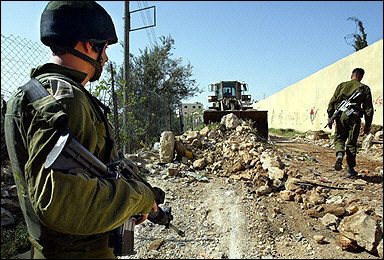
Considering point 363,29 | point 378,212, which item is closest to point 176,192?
point 378,212

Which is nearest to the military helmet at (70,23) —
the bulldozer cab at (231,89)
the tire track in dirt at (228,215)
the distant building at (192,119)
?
the tire track in dirt at (228,215)

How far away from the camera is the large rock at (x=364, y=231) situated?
2.25m

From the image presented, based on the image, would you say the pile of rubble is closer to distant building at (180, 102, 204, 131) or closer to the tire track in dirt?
the tire track in dirt

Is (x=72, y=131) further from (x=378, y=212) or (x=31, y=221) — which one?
(x=378, y=212)

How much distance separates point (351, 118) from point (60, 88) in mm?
4296

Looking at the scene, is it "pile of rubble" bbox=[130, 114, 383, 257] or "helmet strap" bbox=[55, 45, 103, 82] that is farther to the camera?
"pile of rubble" bbox=[130, 114, 383, 257]

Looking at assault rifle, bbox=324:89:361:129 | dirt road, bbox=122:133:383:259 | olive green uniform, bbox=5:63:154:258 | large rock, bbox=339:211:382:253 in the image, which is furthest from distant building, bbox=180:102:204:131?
olive green uniform, bbox=5:63:154:258

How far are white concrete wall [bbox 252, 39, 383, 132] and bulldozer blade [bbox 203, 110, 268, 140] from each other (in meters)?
3.19

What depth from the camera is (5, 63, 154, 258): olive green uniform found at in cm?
80

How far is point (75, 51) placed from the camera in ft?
3.53

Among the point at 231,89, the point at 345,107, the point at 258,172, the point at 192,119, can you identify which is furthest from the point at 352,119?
the point at 192,119

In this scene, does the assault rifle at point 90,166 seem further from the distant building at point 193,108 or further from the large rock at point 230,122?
the distant building at point 193,108

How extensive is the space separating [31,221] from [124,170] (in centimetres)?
37

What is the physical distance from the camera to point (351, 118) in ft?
13.5
